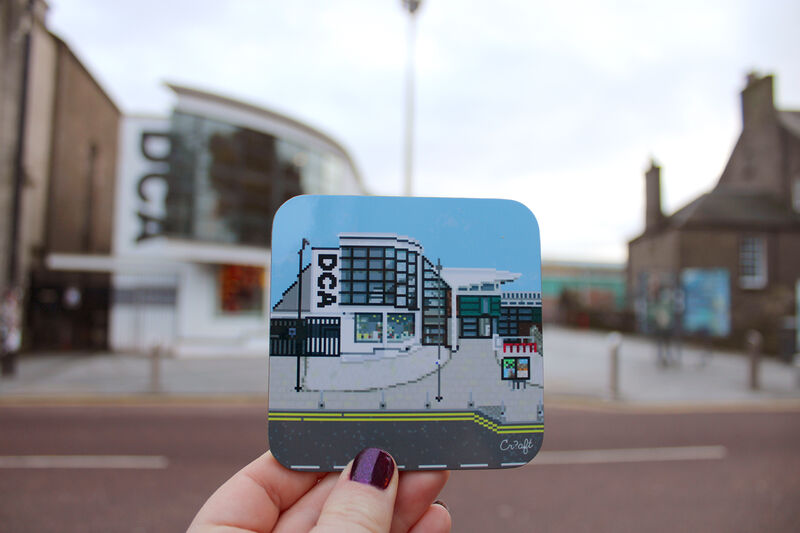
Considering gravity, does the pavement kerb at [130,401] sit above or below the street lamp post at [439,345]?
below

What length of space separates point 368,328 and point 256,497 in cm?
54

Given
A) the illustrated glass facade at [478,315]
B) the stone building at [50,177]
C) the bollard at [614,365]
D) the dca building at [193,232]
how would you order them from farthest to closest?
the dca building at [193,232] → the stone building at [50,177] → the bollard at [614,365] → the illustrated glass facade at [478,315]

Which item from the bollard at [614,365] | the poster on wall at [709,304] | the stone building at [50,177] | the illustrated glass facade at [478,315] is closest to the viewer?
the illustrated glass facade at [478,315]

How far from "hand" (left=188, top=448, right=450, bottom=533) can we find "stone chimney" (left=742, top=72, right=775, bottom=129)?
84.2ft

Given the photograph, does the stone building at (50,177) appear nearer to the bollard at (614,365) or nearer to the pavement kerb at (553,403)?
the pavement kerb at (553,403)

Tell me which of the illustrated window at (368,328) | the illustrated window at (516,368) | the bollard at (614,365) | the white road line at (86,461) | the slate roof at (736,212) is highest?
the slate roof at (736,212)

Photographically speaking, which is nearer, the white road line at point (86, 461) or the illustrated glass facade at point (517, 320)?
the illustrated glass facade at point (517, 320)

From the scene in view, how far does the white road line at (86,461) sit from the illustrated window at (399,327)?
530 cm

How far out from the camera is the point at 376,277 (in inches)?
44.7

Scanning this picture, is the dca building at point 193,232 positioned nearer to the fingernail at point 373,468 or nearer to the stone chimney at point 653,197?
the fingernail at point 373,468

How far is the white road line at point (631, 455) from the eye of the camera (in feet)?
18.0

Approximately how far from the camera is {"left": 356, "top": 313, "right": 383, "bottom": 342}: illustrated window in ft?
3.67

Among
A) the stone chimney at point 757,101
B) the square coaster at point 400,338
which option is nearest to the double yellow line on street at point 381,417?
the square coaster at point 400,338

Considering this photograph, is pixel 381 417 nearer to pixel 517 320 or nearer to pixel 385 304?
pixel 385 304
